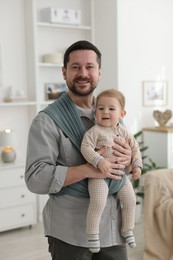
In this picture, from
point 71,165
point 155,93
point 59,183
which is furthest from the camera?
point 155,93

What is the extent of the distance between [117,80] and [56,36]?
875mm

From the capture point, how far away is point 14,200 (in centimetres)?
412

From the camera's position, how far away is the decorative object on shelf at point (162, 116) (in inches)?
185

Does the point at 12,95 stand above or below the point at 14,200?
above

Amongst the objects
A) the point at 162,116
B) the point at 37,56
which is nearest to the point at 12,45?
the point at 37,56

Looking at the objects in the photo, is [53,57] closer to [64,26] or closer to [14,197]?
[64,26]

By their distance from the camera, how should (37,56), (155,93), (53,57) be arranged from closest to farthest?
(37,56)
(53,57)
(155,93)

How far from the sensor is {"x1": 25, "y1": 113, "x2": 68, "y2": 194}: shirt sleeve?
1648 millimetres

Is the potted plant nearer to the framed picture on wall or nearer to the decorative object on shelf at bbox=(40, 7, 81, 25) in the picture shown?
the framed picture on wall

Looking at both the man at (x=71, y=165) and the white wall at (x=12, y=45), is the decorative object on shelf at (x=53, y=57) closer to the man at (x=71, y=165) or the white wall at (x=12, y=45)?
the white wall at (x=12, y=45)

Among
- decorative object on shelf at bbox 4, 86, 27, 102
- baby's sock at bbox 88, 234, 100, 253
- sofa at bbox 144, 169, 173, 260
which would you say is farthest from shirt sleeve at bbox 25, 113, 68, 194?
decorative object on shelf at bbox 4, 86, 27, 102

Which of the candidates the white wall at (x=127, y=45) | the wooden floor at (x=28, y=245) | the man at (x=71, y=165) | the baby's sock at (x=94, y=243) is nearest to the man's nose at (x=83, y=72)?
the man at (x=71, y=165)

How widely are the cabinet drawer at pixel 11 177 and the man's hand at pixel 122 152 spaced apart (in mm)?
2443

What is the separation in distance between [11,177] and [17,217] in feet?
1.39
